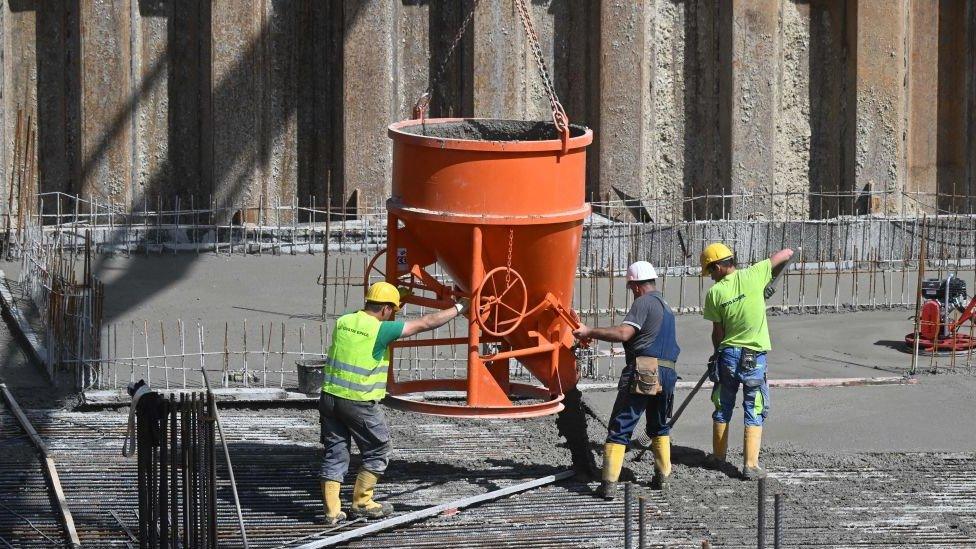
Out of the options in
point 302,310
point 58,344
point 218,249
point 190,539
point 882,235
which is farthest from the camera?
point 882,235

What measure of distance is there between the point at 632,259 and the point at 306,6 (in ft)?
15.8

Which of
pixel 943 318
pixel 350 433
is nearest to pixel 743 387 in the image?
pixel 350 433

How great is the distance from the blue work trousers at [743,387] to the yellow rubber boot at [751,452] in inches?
Answer: 1.8

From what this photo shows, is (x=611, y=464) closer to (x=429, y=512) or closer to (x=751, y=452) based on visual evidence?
(x=751, y=452)

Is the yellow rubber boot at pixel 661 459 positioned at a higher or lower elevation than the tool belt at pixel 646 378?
lower

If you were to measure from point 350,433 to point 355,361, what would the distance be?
18.7 inches

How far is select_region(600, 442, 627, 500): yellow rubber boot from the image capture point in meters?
10.6

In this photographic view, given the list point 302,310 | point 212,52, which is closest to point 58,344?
→ point 302,310

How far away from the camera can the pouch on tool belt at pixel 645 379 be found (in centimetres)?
1058

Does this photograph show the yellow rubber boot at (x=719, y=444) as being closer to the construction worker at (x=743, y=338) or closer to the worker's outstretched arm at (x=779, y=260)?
the construction worker at (x=743, y=338)

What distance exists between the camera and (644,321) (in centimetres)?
1066

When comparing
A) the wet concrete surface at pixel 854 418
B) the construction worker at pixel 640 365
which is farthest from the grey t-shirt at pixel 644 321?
the wet concrete surface at pixel 854 418

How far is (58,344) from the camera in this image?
44.0 feet

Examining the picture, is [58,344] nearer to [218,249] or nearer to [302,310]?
[302,310]
